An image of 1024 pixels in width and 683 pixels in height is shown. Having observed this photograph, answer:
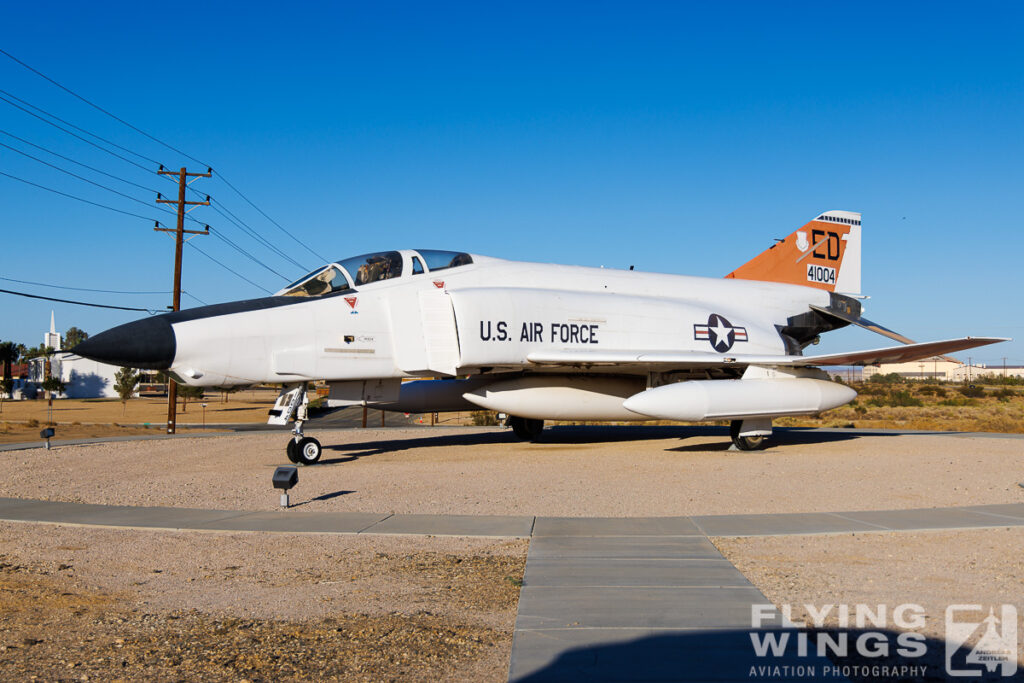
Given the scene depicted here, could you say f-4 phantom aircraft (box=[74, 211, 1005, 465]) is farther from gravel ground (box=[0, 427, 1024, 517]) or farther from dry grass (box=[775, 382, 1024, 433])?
dry grass (box=[775, 382, 1024, 433])

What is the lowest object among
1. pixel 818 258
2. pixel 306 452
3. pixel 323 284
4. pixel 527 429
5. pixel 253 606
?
pixel 253 606

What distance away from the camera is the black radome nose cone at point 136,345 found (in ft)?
37.2

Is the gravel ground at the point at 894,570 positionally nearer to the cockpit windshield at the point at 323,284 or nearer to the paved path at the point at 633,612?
the paved path at the point at 633,612

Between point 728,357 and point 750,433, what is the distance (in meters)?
1.59

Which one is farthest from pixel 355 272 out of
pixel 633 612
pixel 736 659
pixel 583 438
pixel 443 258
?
pixel 736 659

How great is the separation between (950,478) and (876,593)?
7163mm

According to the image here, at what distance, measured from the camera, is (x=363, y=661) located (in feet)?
13.7

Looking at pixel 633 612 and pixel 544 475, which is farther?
pixel 544 475

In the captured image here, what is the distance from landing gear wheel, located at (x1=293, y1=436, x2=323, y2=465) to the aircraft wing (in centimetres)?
424

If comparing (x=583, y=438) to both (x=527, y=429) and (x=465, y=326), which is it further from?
(x=465, y=326)

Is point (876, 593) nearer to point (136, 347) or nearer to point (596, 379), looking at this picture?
point (136, 347)

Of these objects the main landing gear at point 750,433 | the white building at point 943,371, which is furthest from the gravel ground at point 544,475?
the white building at point 943,371

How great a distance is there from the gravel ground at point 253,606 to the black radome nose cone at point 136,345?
4.20m

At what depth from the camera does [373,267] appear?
1416cm
